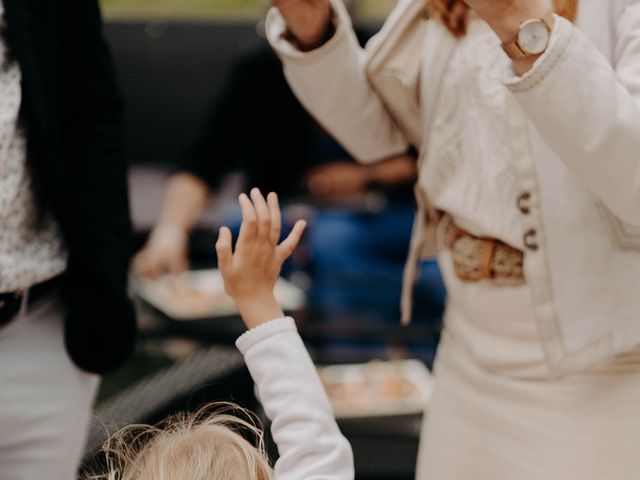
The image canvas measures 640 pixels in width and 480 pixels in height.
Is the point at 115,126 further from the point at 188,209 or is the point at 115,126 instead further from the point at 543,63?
the point at 188,209

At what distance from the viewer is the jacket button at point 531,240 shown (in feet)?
4.16

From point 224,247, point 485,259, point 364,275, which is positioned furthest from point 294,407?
point 364,275

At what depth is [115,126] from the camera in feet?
5.00

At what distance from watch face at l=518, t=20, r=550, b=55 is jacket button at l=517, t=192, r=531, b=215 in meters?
0.23

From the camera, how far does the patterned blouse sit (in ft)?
4.50

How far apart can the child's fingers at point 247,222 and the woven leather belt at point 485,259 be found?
335 millimetres

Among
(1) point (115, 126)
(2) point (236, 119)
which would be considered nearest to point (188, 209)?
A: (2) point (236, 119)

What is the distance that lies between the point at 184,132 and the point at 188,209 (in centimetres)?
218

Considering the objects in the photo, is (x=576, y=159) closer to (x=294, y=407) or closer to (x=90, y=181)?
(x=294, y=407)

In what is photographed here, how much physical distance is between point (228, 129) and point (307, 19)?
1951 millimetres

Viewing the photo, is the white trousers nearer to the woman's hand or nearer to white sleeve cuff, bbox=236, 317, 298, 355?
white sleeve cuff, bbox=236, 317, 298, 355

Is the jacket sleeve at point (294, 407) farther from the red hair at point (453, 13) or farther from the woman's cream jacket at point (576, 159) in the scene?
the red hair at point (453, 13)

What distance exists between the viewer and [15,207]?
1.40 metres

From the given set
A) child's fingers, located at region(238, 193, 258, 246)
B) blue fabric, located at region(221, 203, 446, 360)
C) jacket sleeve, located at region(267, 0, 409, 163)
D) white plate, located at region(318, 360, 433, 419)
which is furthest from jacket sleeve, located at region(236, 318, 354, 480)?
blue fabric, located at region(221, 203, 446, 360)
